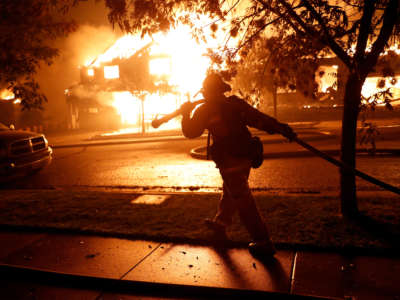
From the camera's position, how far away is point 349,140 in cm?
441

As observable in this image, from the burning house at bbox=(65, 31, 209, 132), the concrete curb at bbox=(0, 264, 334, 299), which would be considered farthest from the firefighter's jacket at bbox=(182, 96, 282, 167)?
the burning house at bbox=(65, 31, 209, 132)

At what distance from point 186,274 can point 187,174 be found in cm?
530

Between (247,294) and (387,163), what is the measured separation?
266 inches

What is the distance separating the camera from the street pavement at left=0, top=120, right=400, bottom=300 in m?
2.99

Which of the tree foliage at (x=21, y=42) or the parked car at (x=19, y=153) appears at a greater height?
the tree foliage at (x=21, y=42)

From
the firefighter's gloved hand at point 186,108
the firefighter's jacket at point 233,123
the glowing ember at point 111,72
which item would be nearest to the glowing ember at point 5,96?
the glowing ember at point 111,72

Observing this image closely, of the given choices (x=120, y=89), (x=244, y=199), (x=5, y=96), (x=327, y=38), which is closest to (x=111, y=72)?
(x=120, y=89)

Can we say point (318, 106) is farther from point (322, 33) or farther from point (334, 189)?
point (322, 33)

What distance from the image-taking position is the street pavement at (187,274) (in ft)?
9.82

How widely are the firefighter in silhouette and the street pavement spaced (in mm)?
366

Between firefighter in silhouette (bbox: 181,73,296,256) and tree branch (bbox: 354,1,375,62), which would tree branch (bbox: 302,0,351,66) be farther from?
firefighter in silhouette (bbox: 181,73,296,256)

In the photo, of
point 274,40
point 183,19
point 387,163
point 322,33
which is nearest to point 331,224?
point 322,33

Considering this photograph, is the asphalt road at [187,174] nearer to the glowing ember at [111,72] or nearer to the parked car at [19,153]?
the parked car at [19,153]

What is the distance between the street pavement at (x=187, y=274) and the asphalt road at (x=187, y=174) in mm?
3137
